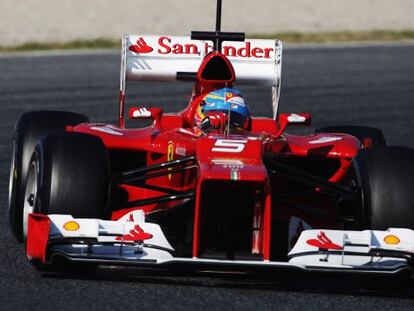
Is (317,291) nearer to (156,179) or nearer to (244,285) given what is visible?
(244,285)

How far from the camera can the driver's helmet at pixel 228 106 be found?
823 cm

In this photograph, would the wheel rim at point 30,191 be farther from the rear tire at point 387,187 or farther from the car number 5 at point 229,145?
the rear tire at point 387,187

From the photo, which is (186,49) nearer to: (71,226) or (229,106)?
(229,106)

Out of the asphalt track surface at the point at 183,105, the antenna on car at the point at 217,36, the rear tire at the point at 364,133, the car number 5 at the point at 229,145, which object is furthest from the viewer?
the antenna on car at the point at 217,36

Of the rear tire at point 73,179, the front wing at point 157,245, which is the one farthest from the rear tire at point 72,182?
the front wing at point 157,245

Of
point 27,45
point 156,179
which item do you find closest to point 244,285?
point 156,179

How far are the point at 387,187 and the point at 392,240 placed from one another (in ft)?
1.19

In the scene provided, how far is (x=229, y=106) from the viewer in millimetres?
8188

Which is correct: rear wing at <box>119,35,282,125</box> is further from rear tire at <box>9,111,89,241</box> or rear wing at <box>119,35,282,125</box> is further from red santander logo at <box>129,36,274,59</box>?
rear tire at <box>9,111,89,241</box>

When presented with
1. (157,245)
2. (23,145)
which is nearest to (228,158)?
(157,245)

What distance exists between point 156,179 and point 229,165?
1.32 meters

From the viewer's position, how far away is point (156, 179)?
27.0 ft

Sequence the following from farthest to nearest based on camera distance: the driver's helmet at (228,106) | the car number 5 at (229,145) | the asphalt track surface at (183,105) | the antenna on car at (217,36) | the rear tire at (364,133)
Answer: the antenna on car at (217,36) → the rear tire at (364,133) → the driver's helmet at (228,106) → the car number 5 at (229,145) → the asphalt track surface at (183,105)

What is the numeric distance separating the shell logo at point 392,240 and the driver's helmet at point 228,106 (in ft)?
5.70
